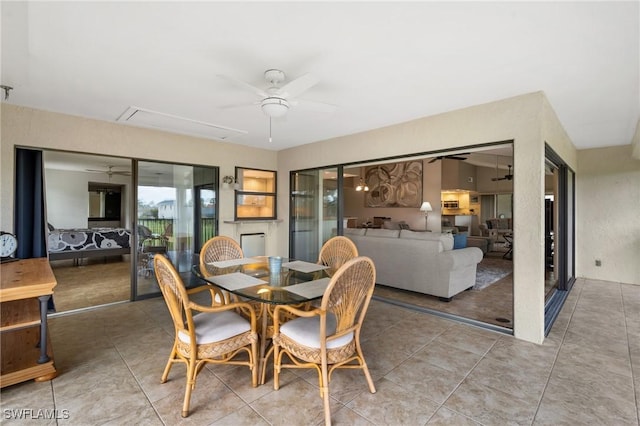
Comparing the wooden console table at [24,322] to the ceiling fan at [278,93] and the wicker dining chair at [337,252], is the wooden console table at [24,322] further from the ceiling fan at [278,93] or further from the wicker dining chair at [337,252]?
the wicker dining chair at [337,252]

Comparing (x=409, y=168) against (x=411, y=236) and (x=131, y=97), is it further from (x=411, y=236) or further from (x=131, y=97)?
(x=131, y=97)

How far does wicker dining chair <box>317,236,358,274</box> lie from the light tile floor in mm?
794

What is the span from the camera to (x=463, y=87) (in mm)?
2750

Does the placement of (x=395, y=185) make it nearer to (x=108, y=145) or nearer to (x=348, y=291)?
(x=108, y=145)

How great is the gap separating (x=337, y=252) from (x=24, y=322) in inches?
98.6

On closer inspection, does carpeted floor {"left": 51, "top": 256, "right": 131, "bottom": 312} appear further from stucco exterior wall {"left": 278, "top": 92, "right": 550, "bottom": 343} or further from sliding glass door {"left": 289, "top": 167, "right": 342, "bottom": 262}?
stucco exterior wall {"left": 278, "top": 92, "right": 550, "bottom": 343}

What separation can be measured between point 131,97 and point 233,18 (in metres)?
1.87

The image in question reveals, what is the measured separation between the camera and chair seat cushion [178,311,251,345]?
1958 mm

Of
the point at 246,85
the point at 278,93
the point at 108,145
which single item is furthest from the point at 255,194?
the point at 246,85

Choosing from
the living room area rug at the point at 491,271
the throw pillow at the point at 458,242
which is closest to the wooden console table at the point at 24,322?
the throw pillow at the point at 458,242

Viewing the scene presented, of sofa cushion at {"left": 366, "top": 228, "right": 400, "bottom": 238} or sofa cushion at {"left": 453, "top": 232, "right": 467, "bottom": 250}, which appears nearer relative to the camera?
sofa cushion at {"left": 453, "top": 232, "right": 467, "bottom": 250}

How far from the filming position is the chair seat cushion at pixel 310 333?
189cm

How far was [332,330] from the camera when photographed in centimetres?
198

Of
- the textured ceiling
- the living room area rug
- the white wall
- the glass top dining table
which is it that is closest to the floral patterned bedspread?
the textured ceiling
